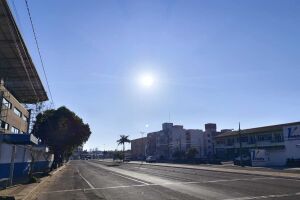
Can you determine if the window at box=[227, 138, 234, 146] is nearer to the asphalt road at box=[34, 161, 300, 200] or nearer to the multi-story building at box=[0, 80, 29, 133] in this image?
the multi-story building at box=[0, 80, 29, 133]

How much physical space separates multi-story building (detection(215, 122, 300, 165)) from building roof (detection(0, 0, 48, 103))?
120ft

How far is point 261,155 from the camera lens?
60.6 meters

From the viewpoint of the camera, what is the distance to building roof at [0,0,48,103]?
24438 millimetres

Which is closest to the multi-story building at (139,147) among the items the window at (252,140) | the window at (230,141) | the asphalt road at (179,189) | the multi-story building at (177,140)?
the multi-story building at (177,140)

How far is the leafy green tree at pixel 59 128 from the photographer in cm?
5144

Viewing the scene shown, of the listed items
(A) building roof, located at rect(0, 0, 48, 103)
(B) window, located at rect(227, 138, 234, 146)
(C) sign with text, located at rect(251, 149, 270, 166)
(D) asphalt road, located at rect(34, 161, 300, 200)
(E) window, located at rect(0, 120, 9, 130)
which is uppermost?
(A) building roof, located at rect(0, 0, 48, 103)

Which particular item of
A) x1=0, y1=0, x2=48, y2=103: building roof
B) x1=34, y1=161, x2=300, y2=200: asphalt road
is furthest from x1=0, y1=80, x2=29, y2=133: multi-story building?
x1=34, y1=161, x2=300, y2=200: asphalt road

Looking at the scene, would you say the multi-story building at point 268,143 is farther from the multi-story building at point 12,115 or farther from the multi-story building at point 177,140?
the multi-story building at point 177,140

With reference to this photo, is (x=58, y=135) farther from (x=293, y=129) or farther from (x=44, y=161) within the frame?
(x=293, y=129)

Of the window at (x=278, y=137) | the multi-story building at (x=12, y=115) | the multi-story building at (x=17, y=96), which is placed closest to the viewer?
the multi-story building at (x=17, y=96)

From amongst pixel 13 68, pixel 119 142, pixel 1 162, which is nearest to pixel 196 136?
pixel 119 142

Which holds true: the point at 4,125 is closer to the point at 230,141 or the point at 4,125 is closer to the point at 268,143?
the point at 268,143

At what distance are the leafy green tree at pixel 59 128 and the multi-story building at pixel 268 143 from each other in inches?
1144

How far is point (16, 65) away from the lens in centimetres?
3488
